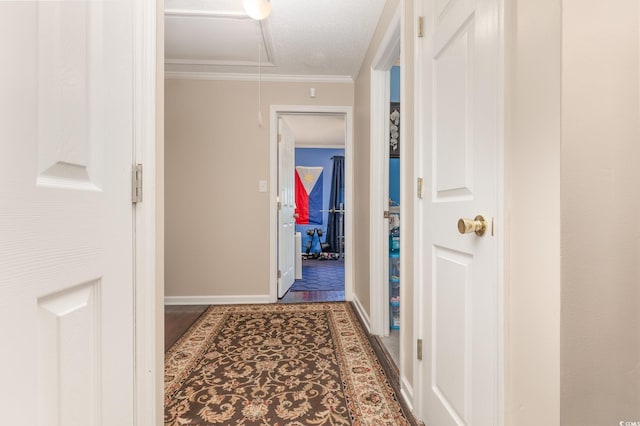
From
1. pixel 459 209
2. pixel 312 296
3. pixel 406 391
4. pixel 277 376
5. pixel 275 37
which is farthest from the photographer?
pixel 312 296

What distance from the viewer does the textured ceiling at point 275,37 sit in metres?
2.22

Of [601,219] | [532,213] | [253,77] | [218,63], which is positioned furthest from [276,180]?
[601,219]

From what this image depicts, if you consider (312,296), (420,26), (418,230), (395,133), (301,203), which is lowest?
(312,296)

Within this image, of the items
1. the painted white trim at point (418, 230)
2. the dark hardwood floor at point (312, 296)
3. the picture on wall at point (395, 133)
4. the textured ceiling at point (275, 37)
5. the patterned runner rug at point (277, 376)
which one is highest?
the textured ceiling at point (275, 37)

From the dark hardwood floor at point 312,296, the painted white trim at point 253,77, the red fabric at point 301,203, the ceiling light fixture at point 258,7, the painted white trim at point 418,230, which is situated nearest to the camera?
the painted white trim at point 418,230

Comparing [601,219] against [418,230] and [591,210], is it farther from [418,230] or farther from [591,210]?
[418,230]

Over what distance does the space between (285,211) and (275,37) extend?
69.0 inches

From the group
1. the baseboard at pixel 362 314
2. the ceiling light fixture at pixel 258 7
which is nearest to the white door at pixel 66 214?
the ceiling light fixture at pixel 258 7

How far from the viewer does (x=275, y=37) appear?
258cm

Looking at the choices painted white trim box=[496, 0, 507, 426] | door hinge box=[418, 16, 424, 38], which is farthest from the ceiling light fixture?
painted white trim box=[496, 0, 507, 426]

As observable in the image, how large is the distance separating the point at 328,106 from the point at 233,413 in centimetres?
281

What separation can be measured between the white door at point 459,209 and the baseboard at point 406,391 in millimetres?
150

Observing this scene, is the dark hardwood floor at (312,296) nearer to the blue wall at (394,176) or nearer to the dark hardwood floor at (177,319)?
the dark hardwood floor at (177,319)

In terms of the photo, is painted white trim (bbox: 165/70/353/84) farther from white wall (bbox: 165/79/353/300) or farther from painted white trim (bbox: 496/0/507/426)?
painted white trim (bbox: 496/0/507/426)
